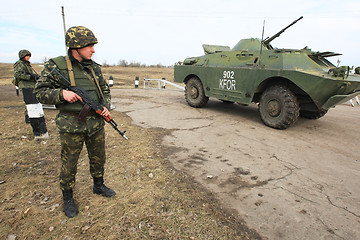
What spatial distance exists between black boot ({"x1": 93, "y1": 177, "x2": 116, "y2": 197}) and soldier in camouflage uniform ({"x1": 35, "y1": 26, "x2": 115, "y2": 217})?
26cm

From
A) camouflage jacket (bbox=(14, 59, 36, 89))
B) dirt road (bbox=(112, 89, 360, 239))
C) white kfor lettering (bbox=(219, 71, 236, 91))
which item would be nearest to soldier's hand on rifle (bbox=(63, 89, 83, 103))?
dirt road (bbox=(112, 89, 360, 239))

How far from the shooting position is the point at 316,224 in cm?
213

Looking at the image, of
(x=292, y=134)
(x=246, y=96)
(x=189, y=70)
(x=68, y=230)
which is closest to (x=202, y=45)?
(x=189, y=70)

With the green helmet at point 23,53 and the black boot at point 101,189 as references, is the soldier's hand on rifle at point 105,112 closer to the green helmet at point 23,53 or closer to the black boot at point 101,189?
the black boot at point 101,189

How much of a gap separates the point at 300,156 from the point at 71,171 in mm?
3378

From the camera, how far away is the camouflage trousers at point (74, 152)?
2.13m

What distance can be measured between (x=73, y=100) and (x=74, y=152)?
51 centimetres

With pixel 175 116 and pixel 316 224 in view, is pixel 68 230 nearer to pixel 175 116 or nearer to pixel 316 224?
pixel 316 224

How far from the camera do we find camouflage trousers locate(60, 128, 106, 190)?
213 cm

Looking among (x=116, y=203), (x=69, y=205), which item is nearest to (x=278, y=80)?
(x=116, y=203)

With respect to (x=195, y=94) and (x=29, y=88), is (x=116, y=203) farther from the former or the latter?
(x=195, y=94)

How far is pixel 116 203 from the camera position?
233 cm

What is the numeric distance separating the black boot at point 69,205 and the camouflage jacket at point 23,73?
3590mm

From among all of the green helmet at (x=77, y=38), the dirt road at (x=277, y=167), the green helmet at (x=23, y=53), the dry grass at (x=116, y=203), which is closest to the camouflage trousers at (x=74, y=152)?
the dry grass at (x=116, y=203)
